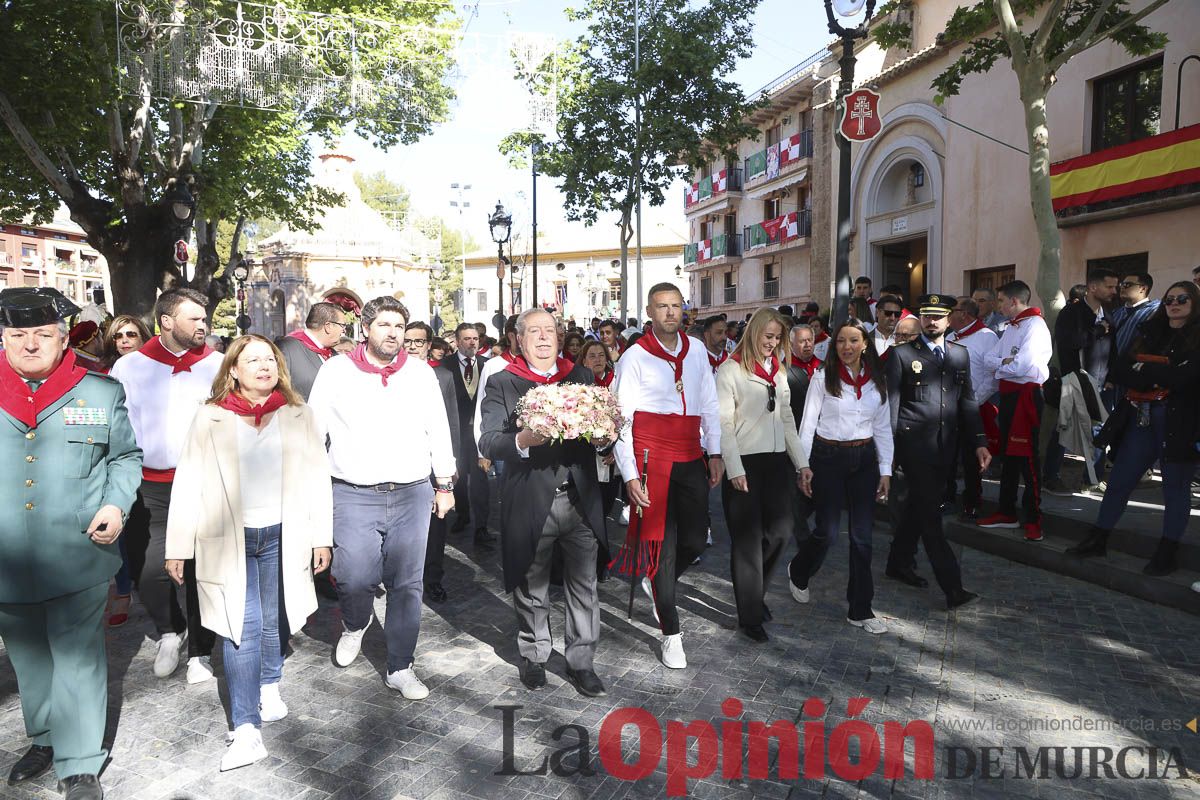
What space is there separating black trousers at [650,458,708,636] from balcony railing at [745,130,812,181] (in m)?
30.5

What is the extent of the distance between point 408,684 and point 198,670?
52.3 inches

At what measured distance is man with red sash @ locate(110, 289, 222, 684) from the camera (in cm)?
464

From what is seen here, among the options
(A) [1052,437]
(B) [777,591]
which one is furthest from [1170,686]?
(A) [1052,437]

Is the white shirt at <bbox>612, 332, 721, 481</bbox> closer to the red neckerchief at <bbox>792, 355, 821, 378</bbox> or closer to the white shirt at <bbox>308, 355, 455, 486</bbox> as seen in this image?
the white shirt at <bbox>308, 355, 455, 486</bbox>

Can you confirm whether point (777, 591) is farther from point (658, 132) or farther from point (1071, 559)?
point (658, 132)

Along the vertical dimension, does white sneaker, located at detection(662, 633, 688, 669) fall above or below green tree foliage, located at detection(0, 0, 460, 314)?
below

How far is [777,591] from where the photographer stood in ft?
20.1

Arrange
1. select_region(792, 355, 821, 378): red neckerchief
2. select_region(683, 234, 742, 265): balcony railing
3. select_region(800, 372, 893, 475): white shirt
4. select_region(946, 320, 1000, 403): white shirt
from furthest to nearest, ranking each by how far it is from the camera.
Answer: select_region(683, 234, 742, 265): balcony railing, select_region(946, 320, 1000, 403): white shirt, select_region(792, 355, 821, 378): red neckerchief, select_region(800, 372, 893, 475): white shirt

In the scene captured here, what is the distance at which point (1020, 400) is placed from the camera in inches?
273

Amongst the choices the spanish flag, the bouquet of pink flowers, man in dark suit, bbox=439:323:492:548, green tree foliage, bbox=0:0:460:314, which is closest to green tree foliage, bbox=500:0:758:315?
green tree foliage, bbox=0:0:460:314

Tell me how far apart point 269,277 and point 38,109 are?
3938 centimetres

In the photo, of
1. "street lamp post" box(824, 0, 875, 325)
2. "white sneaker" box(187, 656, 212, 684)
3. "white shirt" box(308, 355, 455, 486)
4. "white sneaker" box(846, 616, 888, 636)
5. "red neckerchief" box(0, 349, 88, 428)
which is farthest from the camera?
"street lamp post" box(824, 0, 875, 325)

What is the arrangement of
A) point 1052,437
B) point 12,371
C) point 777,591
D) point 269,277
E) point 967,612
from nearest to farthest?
point 12,371 → point 967,612 → point 777,591 → point 1052,437 → point 269,277

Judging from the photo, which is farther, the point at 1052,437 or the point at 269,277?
the point at 269,277
